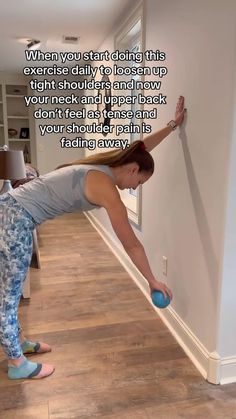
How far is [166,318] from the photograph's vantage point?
2277 mm

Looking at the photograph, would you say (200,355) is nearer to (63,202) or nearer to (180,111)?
(63,202)

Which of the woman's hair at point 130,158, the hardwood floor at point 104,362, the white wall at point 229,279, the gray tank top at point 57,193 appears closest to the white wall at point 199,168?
the white wall at point 229,279

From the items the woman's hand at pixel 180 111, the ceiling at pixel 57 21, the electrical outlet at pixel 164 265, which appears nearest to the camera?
the woman's hand at pixel 180 111

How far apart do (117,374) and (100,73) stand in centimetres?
341

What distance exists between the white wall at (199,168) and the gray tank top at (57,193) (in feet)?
1.67

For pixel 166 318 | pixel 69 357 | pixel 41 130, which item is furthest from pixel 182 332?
pixel 41 130

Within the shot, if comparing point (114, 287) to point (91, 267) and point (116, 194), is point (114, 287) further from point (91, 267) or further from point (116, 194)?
point (116, 194)

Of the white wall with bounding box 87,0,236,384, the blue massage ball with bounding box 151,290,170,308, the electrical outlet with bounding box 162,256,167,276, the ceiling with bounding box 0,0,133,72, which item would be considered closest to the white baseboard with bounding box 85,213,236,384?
the white wall with bounding box 87,0,236,384

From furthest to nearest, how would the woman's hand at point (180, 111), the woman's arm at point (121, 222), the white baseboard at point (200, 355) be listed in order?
the woman's hand at point (180, 111) < the white baseboard at point (200, 355) < the woman's arm at point (121, 222)

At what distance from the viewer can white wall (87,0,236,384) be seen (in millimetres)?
1542

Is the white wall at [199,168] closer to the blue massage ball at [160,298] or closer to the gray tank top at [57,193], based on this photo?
the blue massage ball at [160,298]

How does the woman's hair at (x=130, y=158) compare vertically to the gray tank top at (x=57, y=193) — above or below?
above

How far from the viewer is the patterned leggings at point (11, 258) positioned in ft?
5.12

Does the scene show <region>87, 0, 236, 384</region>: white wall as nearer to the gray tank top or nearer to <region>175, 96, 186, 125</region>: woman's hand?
<region>175, 96, 186, 125</region>: woman's hand
